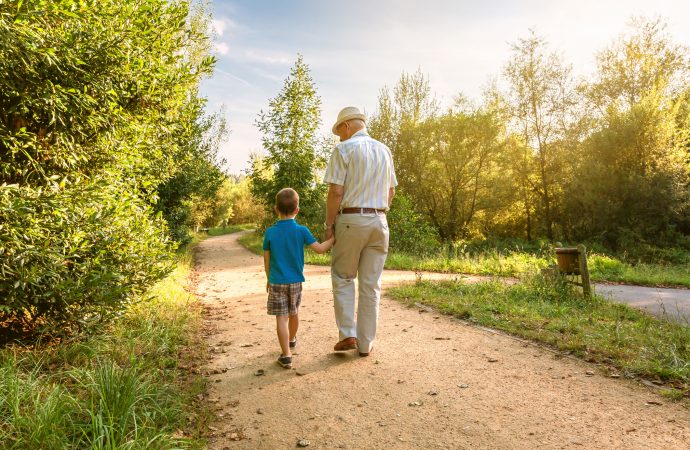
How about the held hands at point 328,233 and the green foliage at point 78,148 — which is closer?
the green foliage at point 78,148

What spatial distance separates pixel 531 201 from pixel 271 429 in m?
24.9

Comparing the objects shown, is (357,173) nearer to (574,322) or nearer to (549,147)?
(574,322)

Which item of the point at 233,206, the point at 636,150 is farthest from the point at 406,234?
the point at 233,206

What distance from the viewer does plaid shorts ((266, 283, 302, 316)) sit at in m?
4.14

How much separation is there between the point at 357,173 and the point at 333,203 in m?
0.39

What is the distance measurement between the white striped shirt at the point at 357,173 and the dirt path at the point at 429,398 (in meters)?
1.67

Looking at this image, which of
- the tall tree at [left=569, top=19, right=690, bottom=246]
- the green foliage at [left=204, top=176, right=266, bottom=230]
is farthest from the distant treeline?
the green foliage at [left=204, top=176, right=266, bottom=230]

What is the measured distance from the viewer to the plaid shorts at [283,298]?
4141 millimetres

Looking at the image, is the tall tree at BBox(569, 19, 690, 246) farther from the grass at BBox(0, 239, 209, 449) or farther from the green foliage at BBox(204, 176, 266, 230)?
the green foliage at BBox(204, 176, 266, 230)

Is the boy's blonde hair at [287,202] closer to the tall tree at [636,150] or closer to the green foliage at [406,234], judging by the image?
the green foliage at [406,234]

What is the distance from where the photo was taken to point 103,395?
2848 millimetres

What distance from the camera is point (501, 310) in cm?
633

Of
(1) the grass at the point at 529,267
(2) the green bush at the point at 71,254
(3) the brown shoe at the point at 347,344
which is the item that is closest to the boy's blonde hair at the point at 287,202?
(3) the brown shoe at the point at 347,344

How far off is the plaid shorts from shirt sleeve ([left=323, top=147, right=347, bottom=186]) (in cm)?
111
